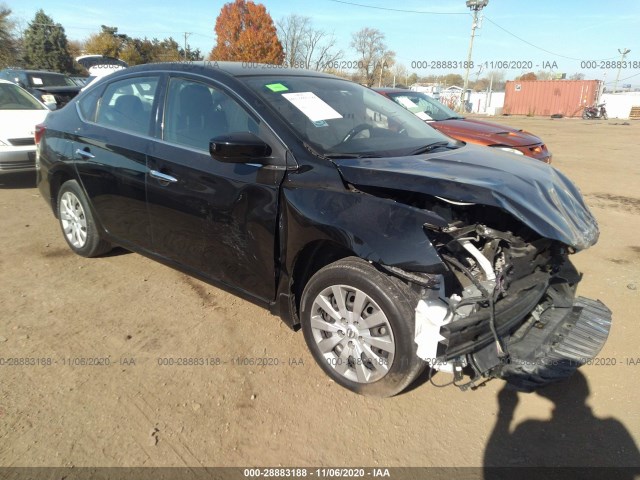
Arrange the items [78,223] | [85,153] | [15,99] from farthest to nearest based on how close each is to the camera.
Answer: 1. [15,99]
2. [78,223]
3. [85,153]

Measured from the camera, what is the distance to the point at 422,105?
7.94 metres

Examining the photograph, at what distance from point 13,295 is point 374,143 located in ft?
10.3

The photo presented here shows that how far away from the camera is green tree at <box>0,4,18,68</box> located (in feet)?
112

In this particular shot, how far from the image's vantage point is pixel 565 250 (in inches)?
106

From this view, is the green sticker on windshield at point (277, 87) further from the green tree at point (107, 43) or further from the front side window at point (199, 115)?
the green tree at point (107, 43)

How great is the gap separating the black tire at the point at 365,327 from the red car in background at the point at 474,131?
405 cm

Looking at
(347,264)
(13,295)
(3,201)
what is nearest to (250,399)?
(347,264)

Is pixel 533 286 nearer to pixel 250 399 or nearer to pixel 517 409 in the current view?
pixel 517 409

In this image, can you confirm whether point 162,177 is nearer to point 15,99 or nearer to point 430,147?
point 430,147

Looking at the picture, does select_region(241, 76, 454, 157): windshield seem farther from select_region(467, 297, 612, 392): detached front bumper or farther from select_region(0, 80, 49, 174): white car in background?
select_region(0, 80, 49, 174): white car in background

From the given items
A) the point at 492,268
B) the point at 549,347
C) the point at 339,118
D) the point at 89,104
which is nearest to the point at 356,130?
the point at 339,118

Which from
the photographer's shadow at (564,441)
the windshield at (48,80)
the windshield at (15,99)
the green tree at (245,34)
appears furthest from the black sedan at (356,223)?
the green tree at (245,34)

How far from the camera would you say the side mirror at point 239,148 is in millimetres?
2449

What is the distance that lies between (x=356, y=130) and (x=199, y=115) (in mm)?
1074
